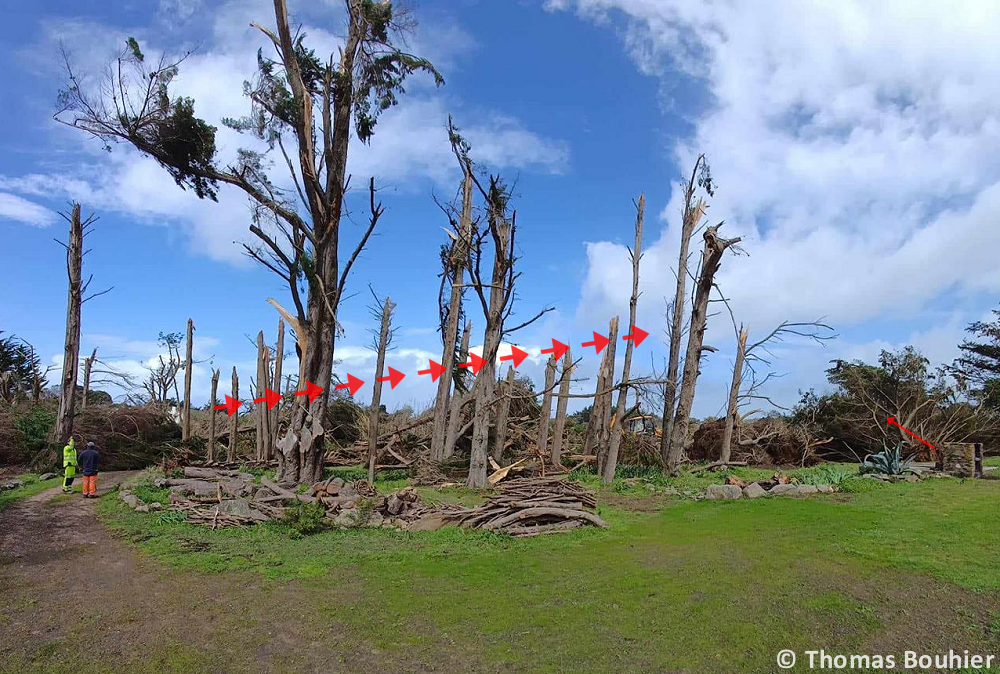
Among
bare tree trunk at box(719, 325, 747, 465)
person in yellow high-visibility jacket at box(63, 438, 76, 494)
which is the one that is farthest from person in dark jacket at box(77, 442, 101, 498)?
bare tree trunk at box(719, 325, 747, 465)

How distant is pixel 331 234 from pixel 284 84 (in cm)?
386

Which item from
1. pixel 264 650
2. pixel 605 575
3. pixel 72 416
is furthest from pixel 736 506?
pixel 72 416

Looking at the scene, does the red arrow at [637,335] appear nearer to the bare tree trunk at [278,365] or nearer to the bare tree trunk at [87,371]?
the bare tree trunk at [278,365]

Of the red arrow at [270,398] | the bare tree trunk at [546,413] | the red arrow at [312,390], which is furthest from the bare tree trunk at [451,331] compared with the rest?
the red arrow at [270,398]

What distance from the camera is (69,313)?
19.9 m

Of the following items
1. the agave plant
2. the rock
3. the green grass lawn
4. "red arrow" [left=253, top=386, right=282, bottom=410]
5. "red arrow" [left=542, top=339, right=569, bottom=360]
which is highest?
"red arrow" [left=542, top=339, right=569, bottom=360]

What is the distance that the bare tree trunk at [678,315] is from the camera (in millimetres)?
17609

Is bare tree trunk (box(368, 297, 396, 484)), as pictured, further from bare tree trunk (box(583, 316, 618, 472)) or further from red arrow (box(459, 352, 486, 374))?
bare tree trunk (box(583, 316, 618, 472))

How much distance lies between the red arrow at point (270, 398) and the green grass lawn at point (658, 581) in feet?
29.9

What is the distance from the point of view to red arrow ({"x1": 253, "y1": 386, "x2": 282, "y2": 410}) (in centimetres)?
1975

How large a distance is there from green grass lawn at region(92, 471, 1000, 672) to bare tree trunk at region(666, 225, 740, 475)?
634cm

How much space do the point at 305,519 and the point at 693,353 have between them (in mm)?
11381

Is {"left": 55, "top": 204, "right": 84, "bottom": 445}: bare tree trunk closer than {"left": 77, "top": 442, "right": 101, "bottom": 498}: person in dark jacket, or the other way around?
{"left": 77, "top": 442, "right": 101, "bottom": 498}: person in dark jacket

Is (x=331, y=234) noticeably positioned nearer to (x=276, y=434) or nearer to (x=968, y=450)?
(x=276, y=434)
